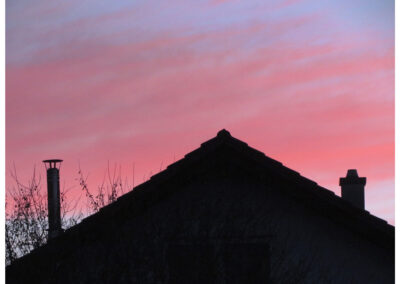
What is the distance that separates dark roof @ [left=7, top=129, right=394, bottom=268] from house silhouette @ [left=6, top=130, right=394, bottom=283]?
0.02 metres

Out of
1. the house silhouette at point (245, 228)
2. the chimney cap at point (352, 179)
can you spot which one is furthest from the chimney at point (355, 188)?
the house silhouette at point (245, 228)

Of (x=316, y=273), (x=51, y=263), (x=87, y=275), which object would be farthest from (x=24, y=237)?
(x=316, y=273)

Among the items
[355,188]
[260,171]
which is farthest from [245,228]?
[355,188]

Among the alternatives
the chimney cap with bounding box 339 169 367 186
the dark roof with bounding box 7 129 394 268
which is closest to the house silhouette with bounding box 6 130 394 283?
the dark roof with bounding box 7 129 394 268

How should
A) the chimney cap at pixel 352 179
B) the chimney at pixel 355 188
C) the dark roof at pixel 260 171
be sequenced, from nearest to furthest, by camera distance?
the dark roof at pixel 260 171, the chimney cap at pixel 352 179, the chimney at pixel 355 188

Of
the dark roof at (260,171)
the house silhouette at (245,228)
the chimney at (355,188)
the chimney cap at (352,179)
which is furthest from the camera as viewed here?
the chimney at (355,188)

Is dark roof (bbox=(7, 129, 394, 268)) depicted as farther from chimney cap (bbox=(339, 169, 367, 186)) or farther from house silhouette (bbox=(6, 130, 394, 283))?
chimney cap (bbox=(339, 169, 367, 186))

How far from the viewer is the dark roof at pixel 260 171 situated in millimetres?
12742

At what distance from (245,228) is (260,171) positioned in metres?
1.65

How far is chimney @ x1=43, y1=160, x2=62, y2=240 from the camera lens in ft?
59.4

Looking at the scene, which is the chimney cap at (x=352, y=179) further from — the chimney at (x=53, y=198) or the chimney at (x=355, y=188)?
the chimney at (x=53, y=198)

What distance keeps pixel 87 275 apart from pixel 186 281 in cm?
145

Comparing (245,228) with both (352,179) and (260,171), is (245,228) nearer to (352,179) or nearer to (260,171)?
(260,171)

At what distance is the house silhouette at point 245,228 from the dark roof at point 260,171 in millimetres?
16
